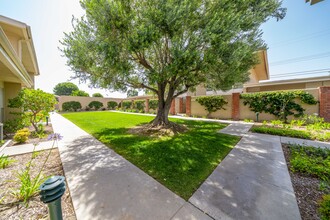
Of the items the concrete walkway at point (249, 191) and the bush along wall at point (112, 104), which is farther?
the bush along wall at point (112, 104)

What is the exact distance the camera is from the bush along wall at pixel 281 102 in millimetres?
9058

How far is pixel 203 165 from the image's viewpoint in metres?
3.56

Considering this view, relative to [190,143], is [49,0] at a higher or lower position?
higher

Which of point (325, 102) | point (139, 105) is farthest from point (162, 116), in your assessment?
point (139, 105)

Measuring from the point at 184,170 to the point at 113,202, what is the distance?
1718 mm

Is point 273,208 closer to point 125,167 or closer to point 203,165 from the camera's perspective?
point 203,165

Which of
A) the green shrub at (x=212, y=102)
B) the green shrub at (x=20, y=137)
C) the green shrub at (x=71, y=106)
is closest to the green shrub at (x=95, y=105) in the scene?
the green shrub at (x=71, y=106)

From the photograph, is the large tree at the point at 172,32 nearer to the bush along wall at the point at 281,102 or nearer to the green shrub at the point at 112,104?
the bush along wall at the point at 281,102

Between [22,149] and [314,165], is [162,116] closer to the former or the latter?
[22,149]

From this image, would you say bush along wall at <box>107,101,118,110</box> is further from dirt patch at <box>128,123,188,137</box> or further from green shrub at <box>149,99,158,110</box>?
dirt patch at <box>128,123,188,137</box>

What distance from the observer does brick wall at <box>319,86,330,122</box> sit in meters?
8.20

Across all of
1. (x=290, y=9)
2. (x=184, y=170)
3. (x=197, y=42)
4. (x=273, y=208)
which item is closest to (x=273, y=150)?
(x=273, y=208)

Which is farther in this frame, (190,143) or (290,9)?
(290,9)

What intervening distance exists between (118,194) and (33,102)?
291 inches
